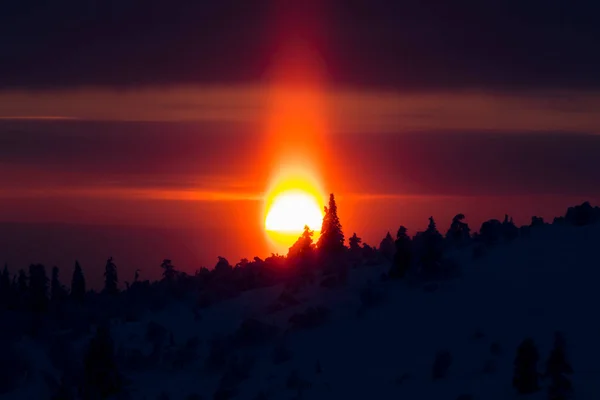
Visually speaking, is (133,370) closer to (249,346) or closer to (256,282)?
(249,346)

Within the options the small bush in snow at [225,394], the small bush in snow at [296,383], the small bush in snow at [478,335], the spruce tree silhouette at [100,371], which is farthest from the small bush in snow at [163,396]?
the small bush in snow at [478,335]

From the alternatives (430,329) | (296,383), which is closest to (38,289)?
(296,383)

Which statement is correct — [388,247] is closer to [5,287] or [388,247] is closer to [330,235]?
[330,235]

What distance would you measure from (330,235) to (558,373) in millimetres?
38470

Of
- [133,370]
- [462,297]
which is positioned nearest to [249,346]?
[133,370]

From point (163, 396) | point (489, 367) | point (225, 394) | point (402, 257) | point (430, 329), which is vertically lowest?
point (163, 396)

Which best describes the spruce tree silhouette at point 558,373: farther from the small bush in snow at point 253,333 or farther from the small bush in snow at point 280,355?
the small bush in snow at point 253,333

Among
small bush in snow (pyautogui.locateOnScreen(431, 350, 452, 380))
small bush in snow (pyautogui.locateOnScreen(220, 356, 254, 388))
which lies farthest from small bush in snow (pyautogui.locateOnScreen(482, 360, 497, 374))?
small bush in snow (pyautogui.locateOnScreen(220, 356, 254, 388))

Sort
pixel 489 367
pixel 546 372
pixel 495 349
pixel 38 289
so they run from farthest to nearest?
1. pixel 38 289
2. pixel 495 349
3. pixel 489 367
4. pixel 546 372

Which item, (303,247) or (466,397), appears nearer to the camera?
(466,397)

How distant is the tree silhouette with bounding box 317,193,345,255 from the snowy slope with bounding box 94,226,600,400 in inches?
201

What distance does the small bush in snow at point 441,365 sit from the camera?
6312 cm

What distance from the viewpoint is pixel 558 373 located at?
181 ft

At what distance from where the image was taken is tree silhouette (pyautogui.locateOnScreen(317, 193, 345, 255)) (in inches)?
3565
